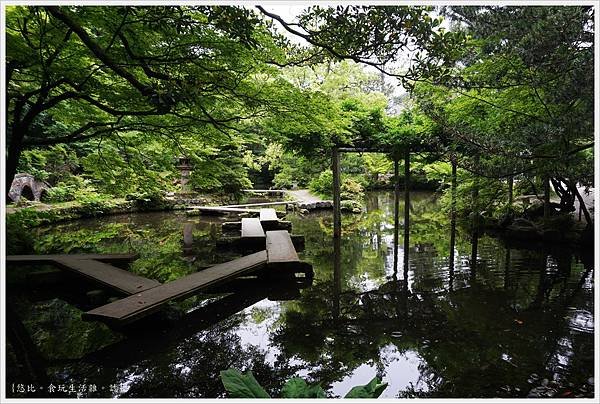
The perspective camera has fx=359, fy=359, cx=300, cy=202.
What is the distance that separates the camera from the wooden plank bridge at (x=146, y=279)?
3.93m

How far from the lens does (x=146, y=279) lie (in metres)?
5.11

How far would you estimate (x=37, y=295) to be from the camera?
575 cm

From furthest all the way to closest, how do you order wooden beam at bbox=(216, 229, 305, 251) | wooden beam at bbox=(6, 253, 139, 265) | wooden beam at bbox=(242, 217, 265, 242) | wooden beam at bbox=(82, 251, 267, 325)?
wooden beam at bbox=(216, 229, 305, 251) → wooden beam at bbox=(242, 217, 265, 242) → wooden beam at bbox=(6, 253, 139, 265) → wooden beam at bbox=(82, 251, 267, 325)

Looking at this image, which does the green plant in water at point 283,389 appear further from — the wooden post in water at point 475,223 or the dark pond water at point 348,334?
the wooden post in water at point 475,223

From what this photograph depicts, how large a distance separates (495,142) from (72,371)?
623 cm

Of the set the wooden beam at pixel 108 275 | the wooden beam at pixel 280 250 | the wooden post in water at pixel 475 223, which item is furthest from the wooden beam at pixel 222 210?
the wooden beam at pixel 108 275

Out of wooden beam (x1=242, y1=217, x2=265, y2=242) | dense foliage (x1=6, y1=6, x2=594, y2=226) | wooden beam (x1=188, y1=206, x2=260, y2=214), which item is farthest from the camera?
wooden beam (x1=188, y1=206, x2=260, y2=214)

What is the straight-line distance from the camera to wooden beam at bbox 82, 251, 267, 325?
3764 millimetres

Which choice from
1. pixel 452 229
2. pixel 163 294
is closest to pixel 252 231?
pixel 163 294

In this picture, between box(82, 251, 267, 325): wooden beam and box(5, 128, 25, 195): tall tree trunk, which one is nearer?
box(82, 251, 267, 325): wooden beam

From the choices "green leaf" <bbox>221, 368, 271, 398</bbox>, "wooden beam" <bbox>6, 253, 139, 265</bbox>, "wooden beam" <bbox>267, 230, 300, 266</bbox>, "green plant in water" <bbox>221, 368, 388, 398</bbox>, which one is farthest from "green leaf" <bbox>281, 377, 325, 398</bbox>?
"wooden beam" <bbox>6, 253, 139, 265</bbox>

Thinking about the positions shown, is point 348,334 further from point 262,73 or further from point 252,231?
point 252,231

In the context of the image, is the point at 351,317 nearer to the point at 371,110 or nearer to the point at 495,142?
the point at 495,142

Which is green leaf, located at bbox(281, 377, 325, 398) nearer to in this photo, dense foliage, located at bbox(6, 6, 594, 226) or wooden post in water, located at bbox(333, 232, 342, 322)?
dense foliage, located at bbox(6, 6, 594, 226)
